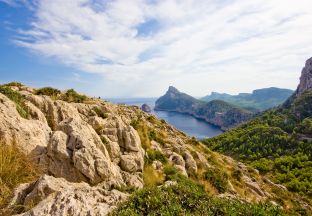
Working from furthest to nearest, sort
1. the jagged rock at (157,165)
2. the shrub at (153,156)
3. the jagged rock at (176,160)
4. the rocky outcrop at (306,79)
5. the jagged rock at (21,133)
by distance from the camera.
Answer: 1. the rocky outcrop at (306,79)
2. the jagged rock at (176,160)
3. the shrub at (153,156)
4. the jagged rock at (157,165)
5. the jagged rock at (21,133)

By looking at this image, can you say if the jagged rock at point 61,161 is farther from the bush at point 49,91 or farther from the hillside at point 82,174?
the bush at point 49,91

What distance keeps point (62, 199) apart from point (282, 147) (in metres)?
107

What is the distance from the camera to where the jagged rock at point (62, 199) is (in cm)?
727

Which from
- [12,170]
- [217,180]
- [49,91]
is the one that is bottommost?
[217,180]

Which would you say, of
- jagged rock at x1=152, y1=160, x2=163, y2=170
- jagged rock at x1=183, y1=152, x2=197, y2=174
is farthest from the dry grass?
jagged rock at x1=183, y1=152, x2=197, y2=174

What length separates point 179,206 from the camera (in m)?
7.74

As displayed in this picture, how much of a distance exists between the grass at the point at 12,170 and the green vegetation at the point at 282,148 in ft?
186

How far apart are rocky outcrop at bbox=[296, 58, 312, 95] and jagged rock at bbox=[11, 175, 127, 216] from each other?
194 metres

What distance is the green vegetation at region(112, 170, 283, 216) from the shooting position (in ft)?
24.8

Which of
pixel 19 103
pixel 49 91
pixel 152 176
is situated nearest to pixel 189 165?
pixel 152 176

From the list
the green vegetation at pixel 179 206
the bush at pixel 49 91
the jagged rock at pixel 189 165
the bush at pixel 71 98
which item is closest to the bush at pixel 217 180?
the jagged rock at pixel 189 165

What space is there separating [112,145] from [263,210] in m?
12.0

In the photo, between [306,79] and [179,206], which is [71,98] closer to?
[179,206]

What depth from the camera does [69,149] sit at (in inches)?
524
